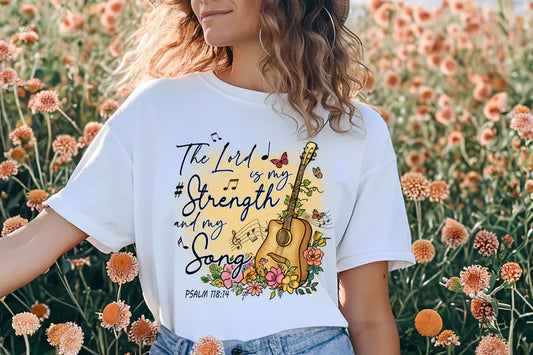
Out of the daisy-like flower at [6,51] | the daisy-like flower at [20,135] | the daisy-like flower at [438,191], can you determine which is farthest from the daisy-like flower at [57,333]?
the daisy-like flower at [438,191]

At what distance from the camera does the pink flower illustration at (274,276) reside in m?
1.59

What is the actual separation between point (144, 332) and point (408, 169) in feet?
5.93

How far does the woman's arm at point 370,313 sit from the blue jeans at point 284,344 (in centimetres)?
5

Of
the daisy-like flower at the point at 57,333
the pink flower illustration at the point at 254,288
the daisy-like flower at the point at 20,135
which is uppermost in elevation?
the daisy-like flower at the point at 20,135

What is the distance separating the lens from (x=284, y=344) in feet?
5.09

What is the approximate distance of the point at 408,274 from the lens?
93.0 inches

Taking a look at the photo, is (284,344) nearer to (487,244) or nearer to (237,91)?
(237,91)

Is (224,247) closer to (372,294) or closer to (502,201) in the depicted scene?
(372,294)

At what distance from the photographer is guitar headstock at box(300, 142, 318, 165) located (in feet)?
5.36

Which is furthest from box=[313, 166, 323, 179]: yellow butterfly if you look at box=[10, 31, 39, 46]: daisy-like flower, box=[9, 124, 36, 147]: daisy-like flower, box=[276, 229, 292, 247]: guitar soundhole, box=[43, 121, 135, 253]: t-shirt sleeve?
box=[10, 31, 39, 46]: daisy-like flower

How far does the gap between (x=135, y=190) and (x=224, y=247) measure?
18 centimetres

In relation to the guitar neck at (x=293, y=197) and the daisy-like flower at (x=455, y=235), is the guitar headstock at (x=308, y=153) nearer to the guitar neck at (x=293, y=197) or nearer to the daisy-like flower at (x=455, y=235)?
the guitar neck at (x=293, y=197)

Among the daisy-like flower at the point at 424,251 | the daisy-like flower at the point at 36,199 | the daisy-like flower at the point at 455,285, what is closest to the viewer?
the daisy-like flower at the point at 455,285

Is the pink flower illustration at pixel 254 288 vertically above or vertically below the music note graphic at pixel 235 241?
below
